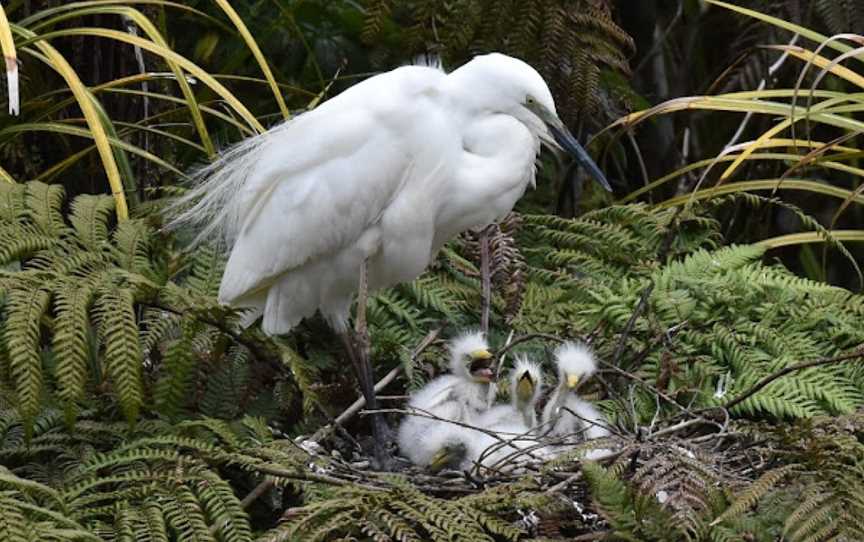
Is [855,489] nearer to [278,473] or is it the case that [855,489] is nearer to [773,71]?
[278,473]

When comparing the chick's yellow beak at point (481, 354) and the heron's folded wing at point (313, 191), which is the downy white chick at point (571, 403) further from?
the heron's folded wing at point (313, 191)

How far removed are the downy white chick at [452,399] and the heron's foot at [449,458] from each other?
0.02 meters

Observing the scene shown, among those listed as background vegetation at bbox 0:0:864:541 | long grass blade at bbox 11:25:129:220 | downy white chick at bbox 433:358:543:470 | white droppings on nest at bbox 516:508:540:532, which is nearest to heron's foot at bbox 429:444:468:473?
downy white chick at bbox 433:358:543:470

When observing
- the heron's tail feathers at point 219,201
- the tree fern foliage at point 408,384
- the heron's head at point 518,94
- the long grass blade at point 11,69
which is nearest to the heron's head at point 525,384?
the tree fern foliage at point 408,384

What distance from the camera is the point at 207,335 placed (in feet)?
8.54

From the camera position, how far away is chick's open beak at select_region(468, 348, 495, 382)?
105 inches

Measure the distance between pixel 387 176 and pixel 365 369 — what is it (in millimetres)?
352

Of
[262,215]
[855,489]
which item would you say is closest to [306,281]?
[262,215]

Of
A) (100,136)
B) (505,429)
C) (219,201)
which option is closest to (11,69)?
(100,136)

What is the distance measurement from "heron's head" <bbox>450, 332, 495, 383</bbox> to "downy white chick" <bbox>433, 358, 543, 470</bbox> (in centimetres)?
5

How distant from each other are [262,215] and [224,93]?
14.0 inches

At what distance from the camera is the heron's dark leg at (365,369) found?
8.78 feet

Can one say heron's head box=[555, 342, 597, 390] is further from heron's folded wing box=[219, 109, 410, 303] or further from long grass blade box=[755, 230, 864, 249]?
long grass blade box=[755, 230, 864, 249]

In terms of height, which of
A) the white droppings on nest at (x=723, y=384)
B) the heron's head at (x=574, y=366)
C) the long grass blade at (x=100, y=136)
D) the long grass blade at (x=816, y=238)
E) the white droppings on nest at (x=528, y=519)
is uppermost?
the long grass blade at (x=100, y=136)
